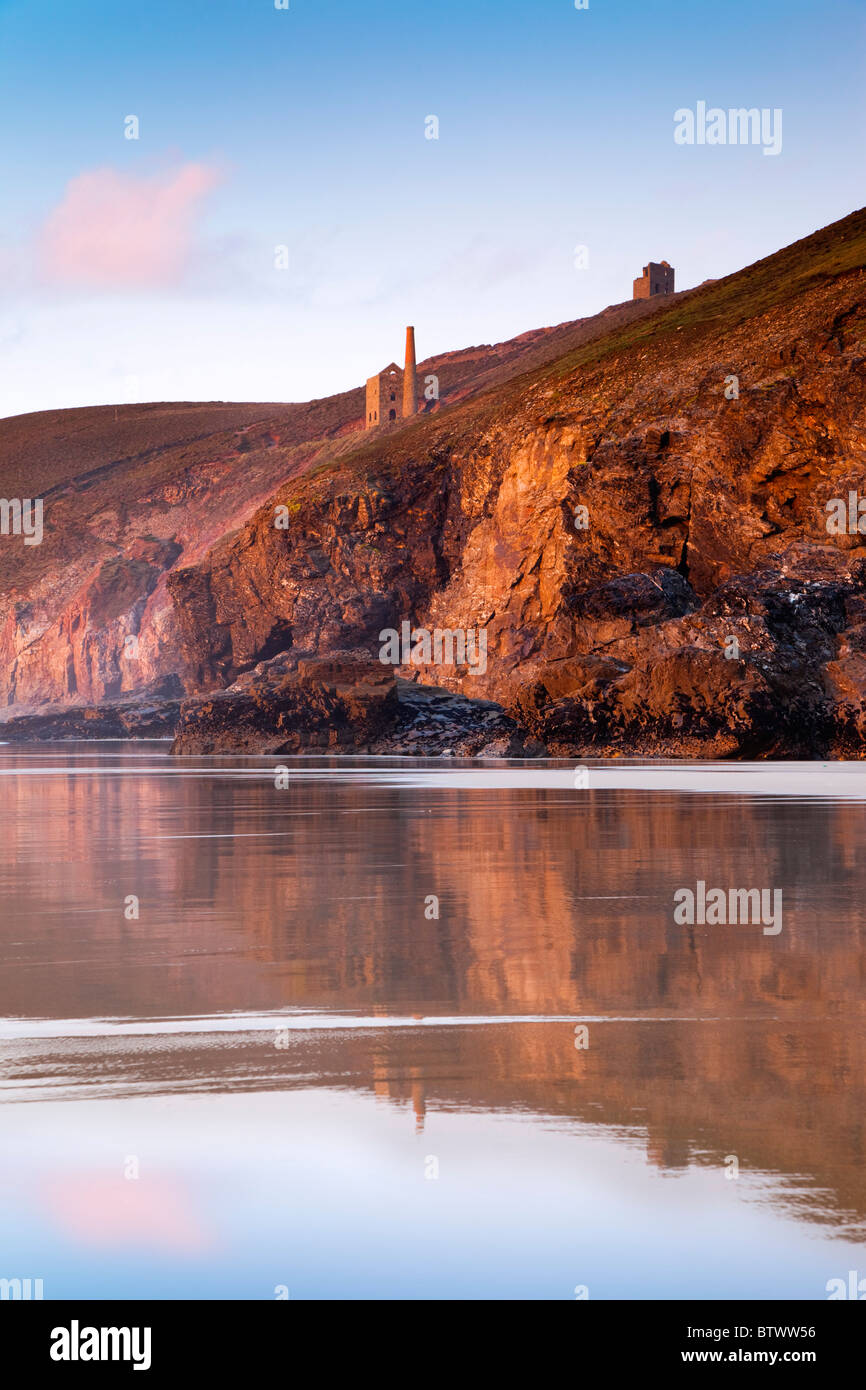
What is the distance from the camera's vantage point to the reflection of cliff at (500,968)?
4773 mm

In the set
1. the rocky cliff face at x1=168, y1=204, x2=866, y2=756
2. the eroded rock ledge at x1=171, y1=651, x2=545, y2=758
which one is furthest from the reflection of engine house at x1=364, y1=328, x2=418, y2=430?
the eroded rock ledge at x1=171, y1=651, x2=545, y2=758

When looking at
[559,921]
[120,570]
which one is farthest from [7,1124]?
[120,570]

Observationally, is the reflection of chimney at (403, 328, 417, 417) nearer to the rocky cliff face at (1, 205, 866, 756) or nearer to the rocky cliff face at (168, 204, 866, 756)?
the rocky cliff face at (1, 205, 866, 756)

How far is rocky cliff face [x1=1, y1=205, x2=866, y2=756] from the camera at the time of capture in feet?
153

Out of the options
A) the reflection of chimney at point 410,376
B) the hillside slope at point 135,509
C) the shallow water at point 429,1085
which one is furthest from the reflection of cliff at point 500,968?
the reflection of chimney at point 410,376

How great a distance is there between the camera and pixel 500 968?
23.9 feet

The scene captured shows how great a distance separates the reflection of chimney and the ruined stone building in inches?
987

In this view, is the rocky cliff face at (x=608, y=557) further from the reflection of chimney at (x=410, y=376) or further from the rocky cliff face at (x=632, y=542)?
the reflection of chimney at (x=410, y=376)

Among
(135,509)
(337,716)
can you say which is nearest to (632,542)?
(337,716)

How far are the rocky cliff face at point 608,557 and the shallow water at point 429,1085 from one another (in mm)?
35202
